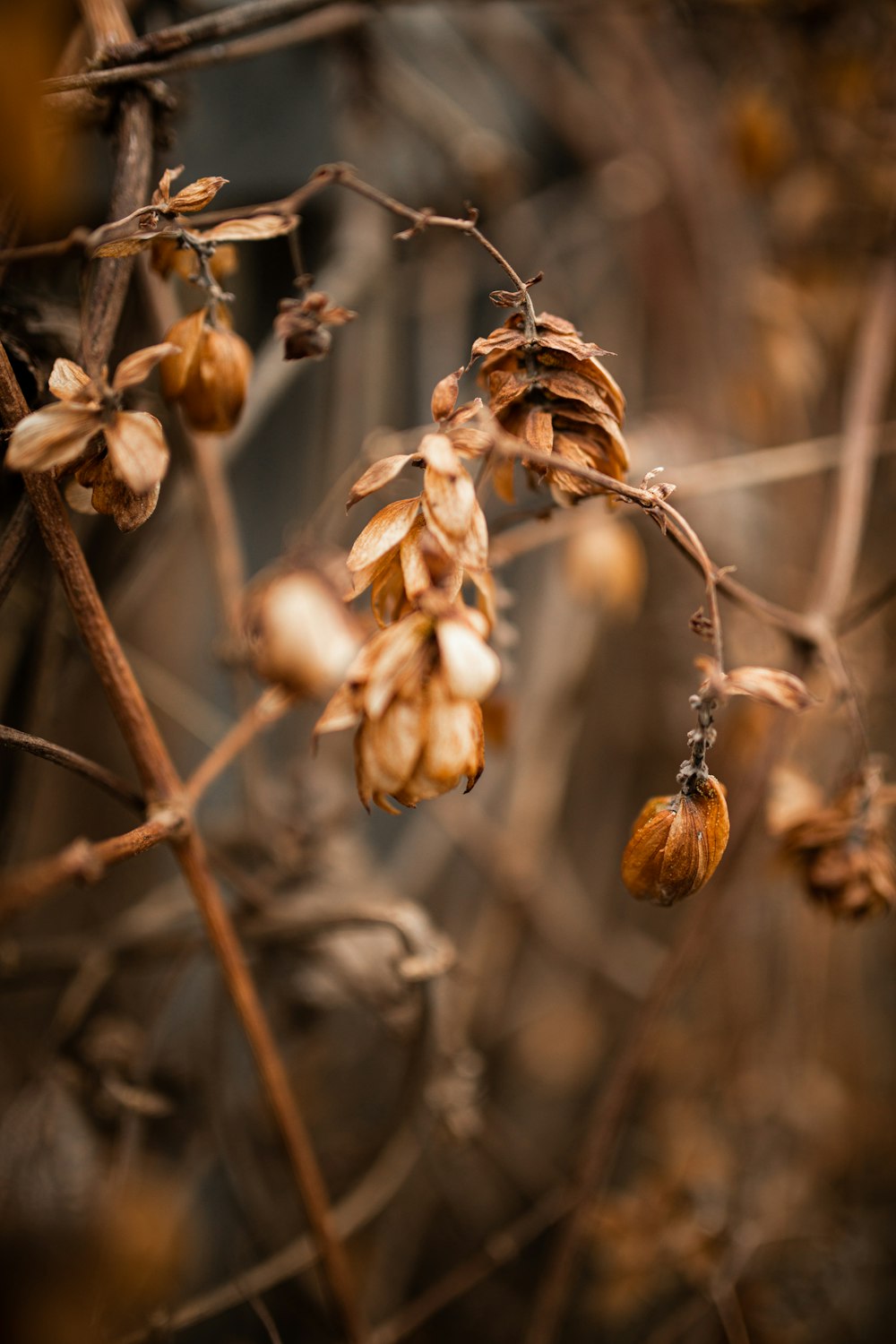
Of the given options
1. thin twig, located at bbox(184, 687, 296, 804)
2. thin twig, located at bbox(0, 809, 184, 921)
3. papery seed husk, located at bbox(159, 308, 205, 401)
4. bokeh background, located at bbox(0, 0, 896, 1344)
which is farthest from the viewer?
bokeh background, located at bbox(0, 0, 896, 1344)

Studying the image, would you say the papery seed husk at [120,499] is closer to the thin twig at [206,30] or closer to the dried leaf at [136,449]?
the dried leaf at [136,449]

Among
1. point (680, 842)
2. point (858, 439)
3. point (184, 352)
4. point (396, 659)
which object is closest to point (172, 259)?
point (184, 352)

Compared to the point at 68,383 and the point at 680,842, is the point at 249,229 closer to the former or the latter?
the point at 68,383

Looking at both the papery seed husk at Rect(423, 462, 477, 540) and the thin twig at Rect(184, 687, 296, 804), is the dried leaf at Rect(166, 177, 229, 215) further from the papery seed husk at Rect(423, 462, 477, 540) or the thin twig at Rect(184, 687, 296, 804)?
the thin twig at Rect(184, 687, 296, 804)

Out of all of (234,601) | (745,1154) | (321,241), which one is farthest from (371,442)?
(745,1154)

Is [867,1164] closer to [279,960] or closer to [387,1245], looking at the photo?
[387,1245]

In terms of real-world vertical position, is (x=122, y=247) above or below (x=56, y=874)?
above

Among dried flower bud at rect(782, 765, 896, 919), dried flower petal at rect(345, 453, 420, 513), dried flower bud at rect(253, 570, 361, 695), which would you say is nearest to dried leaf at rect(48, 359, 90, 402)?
dried flower petal at rect(345, 453, 420, 513)
